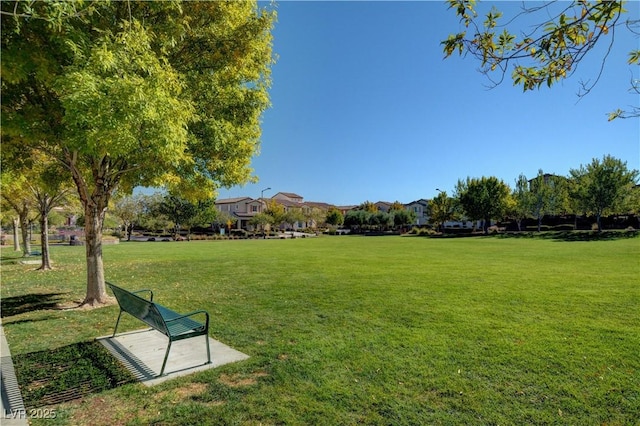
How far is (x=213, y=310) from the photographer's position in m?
8.73

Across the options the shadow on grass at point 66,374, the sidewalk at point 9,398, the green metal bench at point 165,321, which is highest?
the green metal bench at point 165,321

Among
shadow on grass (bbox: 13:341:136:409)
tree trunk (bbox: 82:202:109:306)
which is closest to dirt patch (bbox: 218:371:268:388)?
shadow on grass (bbox: 13:341:136:409)

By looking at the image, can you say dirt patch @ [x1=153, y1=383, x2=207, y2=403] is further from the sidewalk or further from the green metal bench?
the sidewalk

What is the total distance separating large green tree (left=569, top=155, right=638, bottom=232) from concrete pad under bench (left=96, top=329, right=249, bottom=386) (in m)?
52.1

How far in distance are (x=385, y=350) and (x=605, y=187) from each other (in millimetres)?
50859

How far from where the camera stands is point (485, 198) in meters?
55.3

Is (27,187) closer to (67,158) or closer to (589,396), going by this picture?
(67,158)

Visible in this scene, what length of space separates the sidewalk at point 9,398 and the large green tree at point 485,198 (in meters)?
58.7

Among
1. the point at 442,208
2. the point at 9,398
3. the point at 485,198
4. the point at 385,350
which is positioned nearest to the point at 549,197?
the point at 485,198

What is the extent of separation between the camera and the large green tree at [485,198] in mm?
55188

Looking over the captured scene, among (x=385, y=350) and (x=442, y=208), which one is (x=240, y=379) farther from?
(x=442, y=208)

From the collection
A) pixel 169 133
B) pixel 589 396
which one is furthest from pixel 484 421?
pixel 169 133

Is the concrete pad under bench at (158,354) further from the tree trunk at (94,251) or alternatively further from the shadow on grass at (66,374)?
the tree trunk at (94,251)

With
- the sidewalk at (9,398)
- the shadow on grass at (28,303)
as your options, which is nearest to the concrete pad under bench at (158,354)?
the sidewalk at (9,398)
